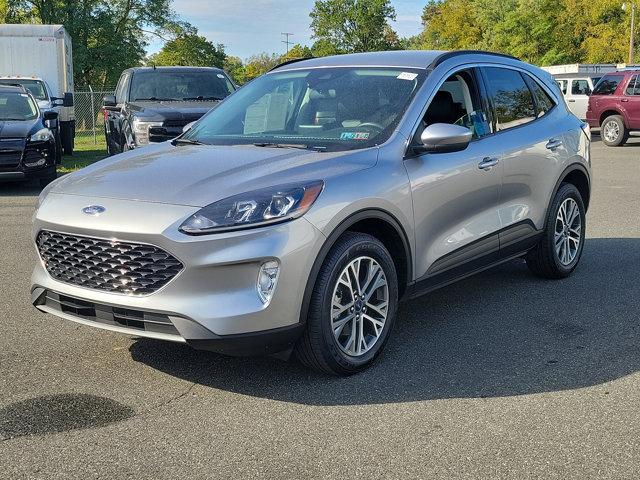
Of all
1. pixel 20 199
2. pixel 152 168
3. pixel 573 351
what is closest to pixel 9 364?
pixel 152 168

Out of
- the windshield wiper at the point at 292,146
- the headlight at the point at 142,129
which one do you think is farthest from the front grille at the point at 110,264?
the headlight at the point at 142,129

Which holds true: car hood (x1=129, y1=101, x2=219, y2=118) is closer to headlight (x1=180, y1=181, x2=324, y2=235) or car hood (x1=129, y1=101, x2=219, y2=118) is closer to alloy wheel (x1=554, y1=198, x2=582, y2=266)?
alloy wheel (x1=554, y1=198, x2=582, y2=266)

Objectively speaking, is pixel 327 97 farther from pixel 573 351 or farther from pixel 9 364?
pixel 9 364

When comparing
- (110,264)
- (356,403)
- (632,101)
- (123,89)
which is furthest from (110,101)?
(632,101)

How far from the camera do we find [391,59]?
5367 mm

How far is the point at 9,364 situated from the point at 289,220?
190cm

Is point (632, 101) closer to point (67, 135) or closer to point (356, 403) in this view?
point (67, 135)

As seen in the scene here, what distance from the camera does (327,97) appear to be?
519cm

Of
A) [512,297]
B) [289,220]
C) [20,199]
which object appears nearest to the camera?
[289,220]

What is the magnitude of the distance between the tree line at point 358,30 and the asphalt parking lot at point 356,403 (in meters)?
41.2

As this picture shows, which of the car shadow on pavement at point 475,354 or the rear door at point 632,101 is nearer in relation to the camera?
the car shadow on pavement at point 475,354

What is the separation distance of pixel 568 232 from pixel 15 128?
9.12 metres

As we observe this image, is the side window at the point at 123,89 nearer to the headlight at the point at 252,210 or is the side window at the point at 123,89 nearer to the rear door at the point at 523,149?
the rear door at the point at 523,149

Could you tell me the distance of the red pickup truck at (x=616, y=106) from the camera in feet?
68.2
